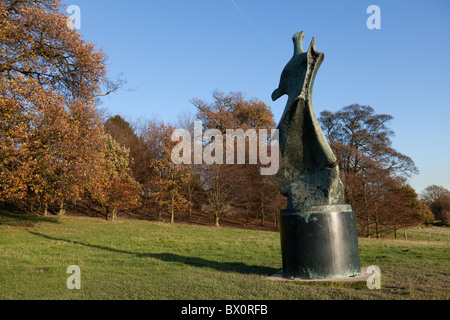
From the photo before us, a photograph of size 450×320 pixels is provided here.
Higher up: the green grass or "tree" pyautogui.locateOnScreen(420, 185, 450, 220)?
"tree" pyautogui.locateOnScreen(420, 185, 450, 220)

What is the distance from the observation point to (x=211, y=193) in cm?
2959

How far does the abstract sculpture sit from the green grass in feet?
1.88

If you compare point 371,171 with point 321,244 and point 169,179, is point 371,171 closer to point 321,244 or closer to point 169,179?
point 169,179

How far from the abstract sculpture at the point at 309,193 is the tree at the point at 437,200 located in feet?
167

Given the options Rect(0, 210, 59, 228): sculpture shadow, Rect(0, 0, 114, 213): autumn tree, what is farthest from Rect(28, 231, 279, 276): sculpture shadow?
Rect(0, 210, 59, 228): sculpture shadow

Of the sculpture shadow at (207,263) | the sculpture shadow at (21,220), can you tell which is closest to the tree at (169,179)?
the sculpture shadow at (21,220)

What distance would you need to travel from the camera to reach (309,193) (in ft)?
A: 25.5

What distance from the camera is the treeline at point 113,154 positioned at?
14123mm

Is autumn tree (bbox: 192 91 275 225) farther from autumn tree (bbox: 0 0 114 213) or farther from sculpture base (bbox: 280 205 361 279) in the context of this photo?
sculpture base (bbox: 280 205 361 279)

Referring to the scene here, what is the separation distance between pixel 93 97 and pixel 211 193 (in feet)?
47.0

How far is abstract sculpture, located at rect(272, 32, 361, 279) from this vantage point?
23.2 ft

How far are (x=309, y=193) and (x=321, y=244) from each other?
1.21 metres

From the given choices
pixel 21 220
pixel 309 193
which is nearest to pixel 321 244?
pixel 309 193
